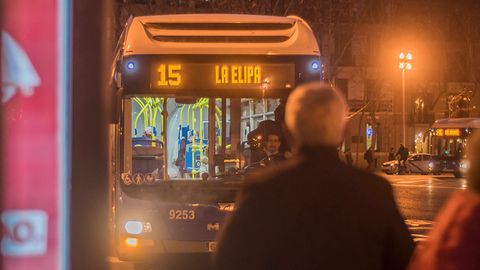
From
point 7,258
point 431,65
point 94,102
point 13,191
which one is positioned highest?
point 431,65

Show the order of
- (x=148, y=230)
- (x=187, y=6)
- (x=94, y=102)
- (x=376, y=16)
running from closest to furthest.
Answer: (x=94, y=102)
(x=148, y=230)
(x=187, y=6)
(x=376, y=16)

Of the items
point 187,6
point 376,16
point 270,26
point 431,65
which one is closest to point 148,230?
point 270,26

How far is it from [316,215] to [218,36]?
6.60 metres

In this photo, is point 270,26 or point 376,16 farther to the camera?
point 376,16

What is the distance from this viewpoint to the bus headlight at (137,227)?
8914 millimetres

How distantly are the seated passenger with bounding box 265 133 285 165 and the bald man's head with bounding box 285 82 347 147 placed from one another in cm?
582

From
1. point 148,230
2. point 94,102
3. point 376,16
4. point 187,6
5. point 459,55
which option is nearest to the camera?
point 94,102

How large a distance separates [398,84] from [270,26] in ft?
163

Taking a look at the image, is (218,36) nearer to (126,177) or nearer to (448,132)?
(126,177)

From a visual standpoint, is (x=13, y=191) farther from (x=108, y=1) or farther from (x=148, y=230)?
(x=148, y=230)

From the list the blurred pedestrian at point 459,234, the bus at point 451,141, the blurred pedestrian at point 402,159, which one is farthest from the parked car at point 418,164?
the blurred pedestrian at point 459,234

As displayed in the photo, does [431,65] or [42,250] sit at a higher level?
[431,65]

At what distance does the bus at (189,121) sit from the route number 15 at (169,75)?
0.01 m

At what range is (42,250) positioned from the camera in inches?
101
